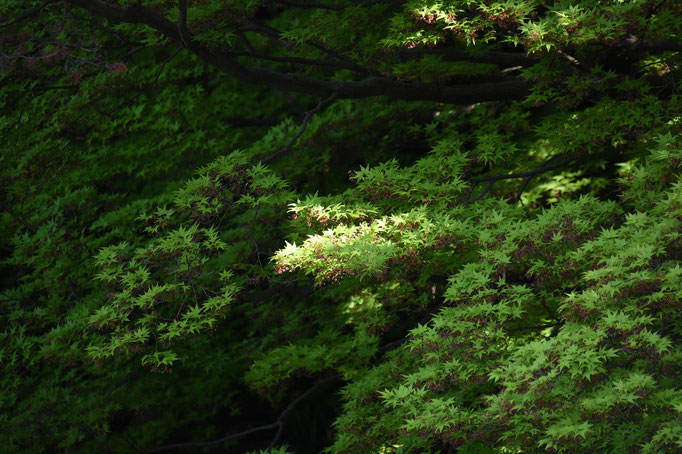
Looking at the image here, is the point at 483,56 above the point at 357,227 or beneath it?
above

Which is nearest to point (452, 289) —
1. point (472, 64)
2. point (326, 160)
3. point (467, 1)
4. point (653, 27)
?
point (467, 1)

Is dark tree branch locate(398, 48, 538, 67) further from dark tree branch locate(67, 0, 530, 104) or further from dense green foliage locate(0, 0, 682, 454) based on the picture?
dark tree branch locate(67, 0, 530, 104)

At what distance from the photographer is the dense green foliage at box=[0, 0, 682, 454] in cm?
307

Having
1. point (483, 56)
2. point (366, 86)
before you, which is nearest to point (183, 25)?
point (366, 86)

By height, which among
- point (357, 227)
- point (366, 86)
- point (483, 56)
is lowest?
point (357, 227)

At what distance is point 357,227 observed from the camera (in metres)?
4.00

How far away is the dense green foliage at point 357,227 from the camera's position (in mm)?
3070

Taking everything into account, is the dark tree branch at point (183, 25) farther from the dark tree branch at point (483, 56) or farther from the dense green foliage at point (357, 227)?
the dark tree branch at point (483, 56)

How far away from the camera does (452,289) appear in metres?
3.54

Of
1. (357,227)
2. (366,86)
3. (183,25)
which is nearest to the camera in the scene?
(357,227)

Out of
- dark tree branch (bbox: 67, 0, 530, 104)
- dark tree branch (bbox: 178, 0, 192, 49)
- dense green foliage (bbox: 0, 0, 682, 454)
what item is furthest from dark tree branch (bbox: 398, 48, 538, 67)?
dark tree branch (bbox: 178, 0, 192, 49)

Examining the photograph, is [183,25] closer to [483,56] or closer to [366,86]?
[366,86]

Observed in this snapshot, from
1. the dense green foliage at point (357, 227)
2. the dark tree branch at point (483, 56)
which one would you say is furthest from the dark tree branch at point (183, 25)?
the dark tree branch at point (483, 56)

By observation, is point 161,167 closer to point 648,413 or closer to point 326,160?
point 326,160
